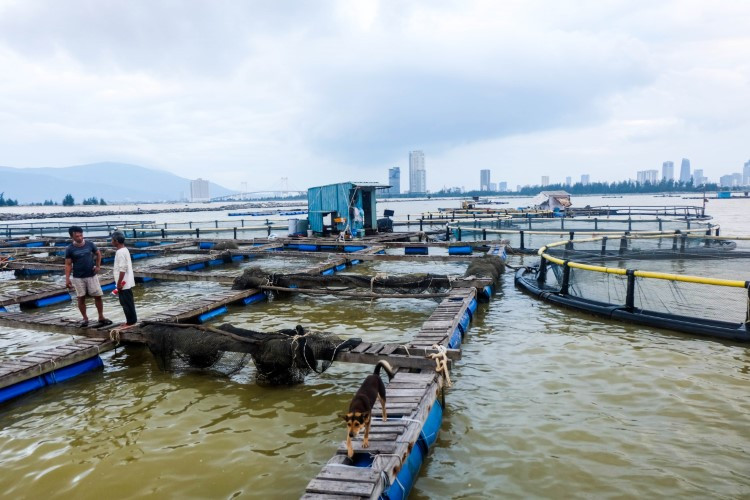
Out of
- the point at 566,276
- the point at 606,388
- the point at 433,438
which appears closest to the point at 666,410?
the point at 606,388

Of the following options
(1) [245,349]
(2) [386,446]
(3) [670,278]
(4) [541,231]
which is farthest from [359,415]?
(4) [541,231]

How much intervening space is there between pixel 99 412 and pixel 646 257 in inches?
679

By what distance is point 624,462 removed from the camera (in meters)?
5.04

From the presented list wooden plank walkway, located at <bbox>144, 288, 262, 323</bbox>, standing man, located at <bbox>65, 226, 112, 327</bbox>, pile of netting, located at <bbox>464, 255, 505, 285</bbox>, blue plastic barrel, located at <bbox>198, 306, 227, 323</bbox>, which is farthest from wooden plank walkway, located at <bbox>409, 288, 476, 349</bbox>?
standing man, located at <bbox>65, 226, 112, 327</bbox>

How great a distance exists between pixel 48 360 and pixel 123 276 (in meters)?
1.80

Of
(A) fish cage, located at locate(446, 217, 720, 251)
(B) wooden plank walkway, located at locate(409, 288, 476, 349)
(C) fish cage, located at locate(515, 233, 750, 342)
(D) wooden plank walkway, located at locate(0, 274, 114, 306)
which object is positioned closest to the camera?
(B) wooden plank walkway, located at locate(409, 288, 476, 349)

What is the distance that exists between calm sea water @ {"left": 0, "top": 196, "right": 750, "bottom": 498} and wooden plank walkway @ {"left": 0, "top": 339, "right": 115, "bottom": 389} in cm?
36

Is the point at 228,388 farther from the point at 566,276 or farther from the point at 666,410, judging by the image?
the point at 566,276

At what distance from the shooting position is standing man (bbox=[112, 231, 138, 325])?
8305mm

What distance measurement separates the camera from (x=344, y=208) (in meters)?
25.3

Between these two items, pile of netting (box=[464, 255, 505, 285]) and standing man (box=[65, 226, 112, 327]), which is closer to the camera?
standing man (box=[65, 226, 112, 327])

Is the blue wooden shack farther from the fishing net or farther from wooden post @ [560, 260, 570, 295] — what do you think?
wooden post @ [560, 260, 570, 295]

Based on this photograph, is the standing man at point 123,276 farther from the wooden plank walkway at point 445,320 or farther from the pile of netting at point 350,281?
the wooden plank walkway at point 445,320

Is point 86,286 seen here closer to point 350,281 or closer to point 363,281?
point 350,281
